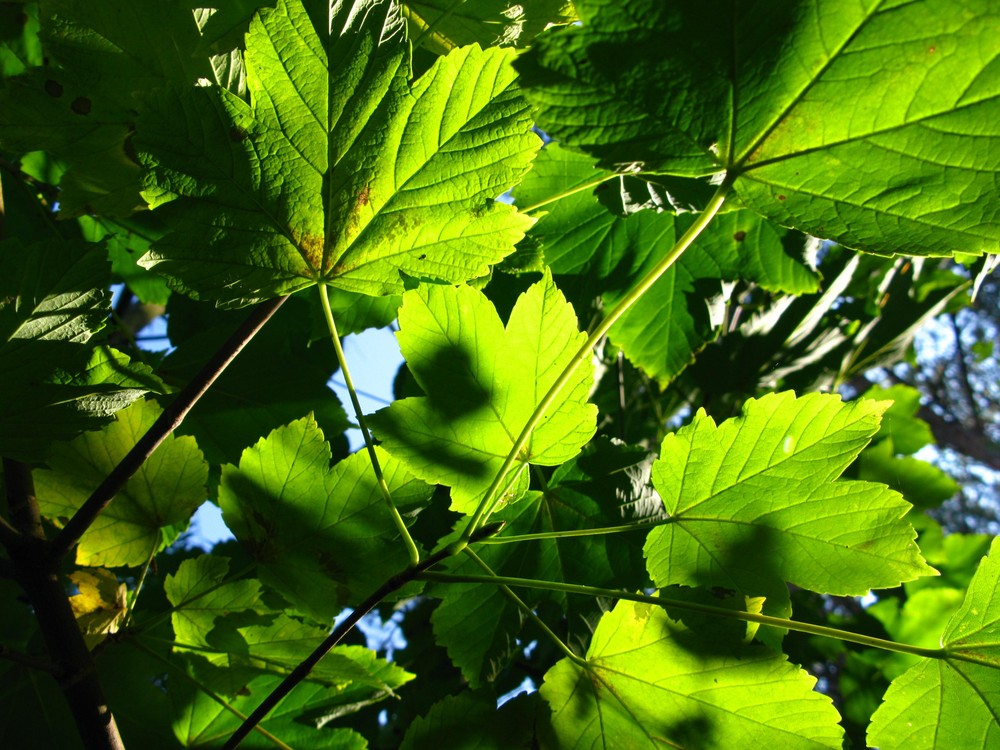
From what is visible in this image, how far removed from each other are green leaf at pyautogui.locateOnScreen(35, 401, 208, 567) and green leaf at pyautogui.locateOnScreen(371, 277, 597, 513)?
0.96 ft

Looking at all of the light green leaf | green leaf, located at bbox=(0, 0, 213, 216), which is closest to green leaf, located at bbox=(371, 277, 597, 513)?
green leaf, located at bbox=(0, 0, 213, 216)

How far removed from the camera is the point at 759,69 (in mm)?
570

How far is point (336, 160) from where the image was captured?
26.2 inches

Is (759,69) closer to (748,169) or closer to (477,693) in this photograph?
(748,169)

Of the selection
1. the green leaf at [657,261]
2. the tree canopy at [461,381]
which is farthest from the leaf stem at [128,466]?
the green leaf at [657,261]

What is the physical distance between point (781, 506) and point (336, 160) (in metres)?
0.51

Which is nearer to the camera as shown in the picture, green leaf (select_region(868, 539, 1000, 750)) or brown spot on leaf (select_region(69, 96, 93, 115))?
green leaf (select_region(868, 539, 1000, 750))

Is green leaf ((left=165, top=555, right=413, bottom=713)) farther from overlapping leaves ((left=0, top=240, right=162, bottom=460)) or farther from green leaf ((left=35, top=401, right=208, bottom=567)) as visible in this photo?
overlapping leaves ((left=0, top=240, right=162, bottom=460))

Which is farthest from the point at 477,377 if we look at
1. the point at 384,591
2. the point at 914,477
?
the point at 914,477

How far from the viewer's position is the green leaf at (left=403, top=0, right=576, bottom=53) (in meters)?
0.81

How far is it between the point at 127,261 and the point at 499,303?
0.69 meters

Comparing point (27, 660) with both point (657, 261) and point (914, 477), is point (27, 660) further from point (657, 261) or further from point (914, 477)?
point (914, 477)

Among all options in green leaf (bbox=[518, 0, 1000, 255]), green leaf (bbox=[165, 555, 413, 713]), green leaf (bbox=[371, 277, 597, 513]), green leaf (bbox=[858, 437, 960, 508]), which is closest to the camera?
green leaf (bbox=[518, 0, 1000, 255])

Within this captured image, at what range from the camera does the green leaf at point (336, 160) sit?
63 cm
